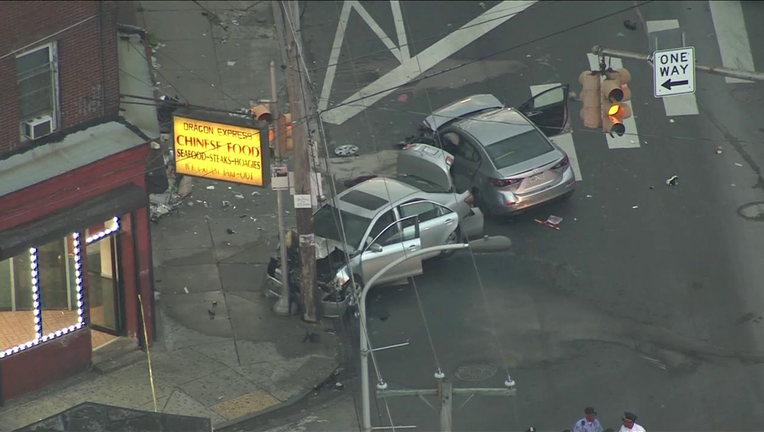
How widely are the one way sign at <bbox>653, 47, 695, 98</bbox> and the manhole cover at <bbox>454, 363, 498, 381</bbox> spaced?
6.35m

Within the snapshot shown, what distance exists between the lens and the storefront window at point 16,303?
23.0 metres

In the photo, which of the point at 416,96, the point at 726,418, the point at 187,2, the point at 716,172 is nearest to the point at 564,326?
the point at 726,418

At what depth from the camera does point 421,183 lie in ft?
89.5

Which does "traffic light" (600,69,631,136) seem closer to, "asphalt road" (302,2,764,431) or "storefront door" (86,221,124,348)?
"asphalt road" (302,2,764,431)

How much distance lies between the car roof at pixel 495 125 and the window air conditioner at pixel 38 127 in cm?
864

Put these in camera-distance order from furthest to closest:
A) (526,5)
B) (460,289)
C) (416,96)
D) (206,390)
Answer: (526,5)
(416,96)
(460,289)
(206,390)

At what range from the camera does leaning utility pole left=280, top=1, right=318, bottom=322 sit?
23.4 metres

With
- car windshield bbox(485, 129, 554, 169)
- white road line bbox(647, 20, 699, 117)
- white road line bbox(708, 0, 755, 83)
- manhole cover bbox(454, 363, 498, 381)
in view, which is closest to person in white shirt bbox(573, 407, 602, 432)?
manhole cover bbox(454, 363, 498, 381)

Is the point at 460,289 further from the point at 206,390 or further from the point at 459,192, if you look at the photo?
the point at 206,390

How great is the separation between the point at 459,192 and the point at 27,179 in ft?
28.8

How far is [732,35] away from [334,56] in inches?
360

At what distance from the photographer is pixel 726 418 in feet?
72.2

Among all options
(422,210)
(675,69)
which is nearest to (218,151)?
(422,210)

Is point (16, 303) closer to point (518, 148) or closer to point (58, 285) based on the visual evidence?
point (58, 285)
